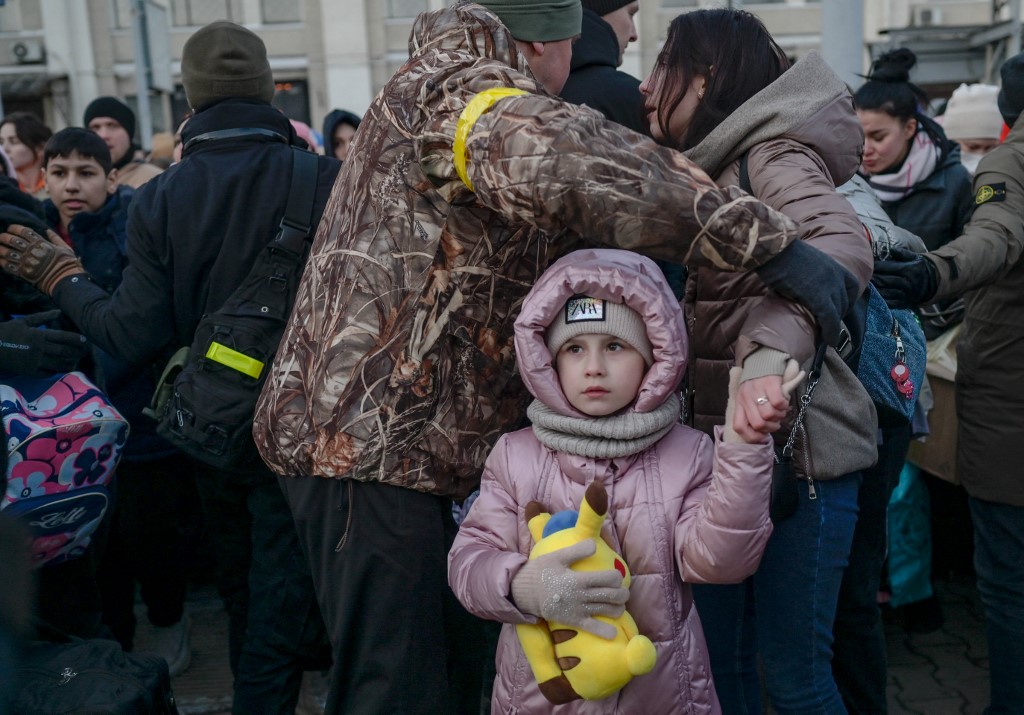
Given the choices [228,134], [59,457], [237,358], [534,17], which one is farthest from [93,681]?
[534,17]

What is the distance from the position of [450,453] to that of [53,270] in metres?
1.58

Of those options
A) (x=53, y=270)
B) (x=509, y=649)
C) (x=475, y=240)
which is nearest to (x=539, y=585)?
(x=509, y=649)

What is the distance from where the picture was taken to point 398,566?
2115mm

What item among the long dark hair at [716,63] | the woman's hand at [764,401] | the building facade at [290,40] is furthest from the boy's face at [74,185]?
the building facade at [290,40]

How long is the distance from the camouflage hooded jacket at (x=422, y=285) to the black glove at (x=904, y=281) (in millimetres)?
737

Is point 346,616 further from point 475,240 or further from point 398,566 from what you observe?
point 475,240

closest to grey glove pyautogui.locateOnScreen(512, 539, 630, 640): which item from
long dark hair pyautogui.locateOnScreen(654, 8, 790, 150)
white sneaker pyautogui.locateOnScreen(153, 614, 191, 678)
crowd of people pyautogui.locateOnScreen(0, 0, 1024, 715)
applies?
crowd of people pyautogui.locateOnScreen(0, 0, 1024, 715)

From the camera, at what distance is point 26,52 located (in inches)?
799

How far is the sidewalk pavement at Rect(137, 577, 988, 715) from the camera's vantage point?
3582 mm

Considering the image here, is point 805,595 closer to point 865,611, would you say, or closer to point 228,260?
point 865,611

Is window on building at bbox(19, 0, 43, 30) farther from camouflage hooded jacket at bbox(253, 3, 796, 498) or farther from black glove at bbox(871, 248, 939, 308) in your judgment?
black glove at bbox(871, 248, 939, 308)

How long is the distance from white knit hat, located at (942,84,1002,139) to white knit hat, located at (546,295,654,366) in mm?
3646

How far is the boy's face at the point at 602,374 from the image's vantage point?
202cm

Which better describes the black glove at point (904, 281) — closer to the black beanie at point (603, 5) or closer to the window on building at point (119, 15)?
the black beanie at point (603, 5)
